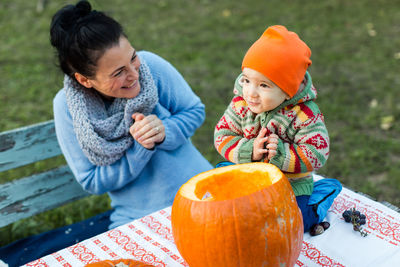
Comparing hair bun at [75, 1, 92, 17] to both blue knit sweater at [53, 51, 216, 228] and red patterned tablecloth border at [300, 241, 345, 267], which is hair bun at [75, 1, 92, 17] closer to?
blue knit sweater at [53, 51, 216, 228]

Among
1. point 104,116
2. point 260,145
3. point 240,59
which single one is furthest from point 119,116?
point 240,59

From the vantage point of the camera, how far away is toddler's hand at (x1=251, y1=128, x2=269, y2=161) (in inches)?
55.3

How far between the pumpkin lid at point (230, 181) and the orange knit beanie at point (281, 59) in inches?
10.4

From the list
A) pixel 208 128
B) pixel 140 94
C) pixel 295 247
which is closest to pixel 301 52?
pixel 295 247

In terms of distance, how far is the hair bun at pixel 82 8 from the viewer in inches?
71.1

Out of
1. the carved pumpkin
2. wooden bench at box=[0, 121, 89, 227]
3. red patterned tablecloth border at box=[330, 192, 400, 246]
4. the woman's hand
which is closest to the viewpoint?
the carved pumpkin

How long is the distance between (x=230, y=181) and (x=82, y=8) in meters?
1.02

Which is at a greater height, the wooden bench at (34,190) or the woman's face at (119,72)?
the woman's face at (119,72)

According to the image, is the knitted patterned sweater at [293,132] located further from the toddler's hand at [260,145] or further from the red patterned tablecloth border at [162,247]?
the red patterned tablecloth border at [162,247]

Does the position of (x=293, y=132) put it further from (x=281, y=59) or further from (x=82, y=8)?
(x=82, y=8)

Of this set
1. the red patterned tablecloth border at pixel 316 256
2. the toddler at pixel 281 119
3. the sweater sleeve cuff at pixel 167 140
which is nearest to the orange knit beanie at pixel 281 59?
the toddler at pixel 281 119

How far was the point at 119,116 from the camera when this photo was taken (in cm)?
194

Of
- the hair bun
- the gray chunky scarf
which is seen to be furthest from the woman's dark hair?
the gray chunky scarf

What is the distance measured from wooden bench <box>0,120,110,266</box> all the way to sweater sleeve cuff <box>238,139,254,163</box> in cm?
127
